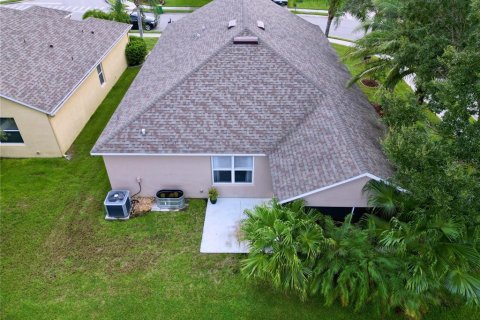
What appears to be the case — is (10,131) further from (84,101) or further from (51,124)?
(84,101)

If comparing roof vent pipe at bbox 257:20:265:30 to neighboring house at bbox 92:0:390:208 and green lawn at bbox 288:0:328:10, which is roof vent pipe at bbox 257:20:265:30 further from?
green lawn at bbox 288:0:328:10

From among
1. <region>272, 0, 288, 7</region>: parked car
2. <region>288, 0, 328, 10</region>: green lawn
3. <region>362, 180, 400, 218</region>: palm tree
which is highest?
<region>362, 180, 400, 218</region>: palm tree

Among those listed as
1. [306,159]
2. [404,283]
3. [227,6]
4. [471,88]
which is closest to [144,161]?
[306,159]

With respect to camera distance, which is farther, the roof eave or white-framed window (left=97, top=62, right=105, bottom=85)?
white-framed window (left=97, top=62, right=105, bottom=85)

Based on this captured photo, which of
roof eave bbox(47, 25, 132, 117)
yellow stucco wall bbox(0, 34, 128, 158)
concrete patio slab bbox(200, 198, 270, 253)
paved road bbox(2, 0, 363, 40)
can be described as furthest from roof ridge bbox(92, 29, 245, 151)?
paved road bbox(2, 0, 363, 40)

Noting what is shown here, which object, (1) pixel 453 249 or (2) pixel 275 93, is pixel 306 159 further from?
(1) pixel 453 249

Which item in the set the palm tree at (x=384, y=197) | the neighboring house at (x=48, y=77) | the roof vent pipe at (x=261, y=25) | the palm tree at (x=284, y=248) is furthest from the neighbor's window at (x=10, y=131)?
the palm tree at (x=384, y=197)

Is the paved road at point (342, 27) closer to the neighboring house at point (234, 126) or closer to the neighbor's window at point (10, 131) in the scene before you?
the neighboring house at point (234, 126)
